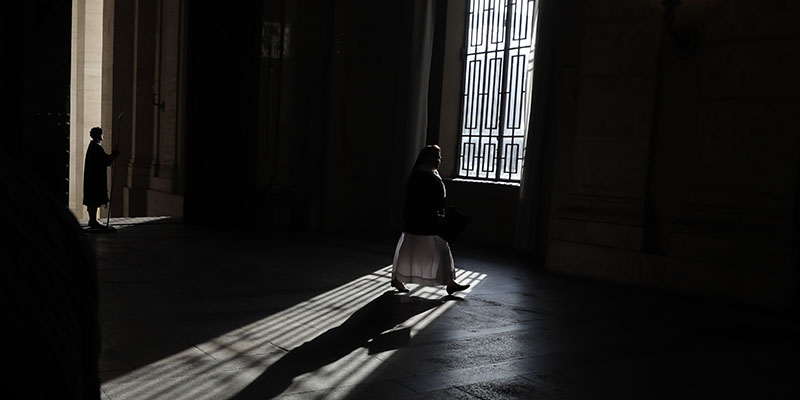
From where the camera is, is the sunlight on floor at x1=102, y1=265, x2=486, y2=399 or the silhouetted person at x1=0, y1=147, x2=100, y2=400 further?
the sunlight on floor at x1=102, y1=265, x2=486, y2=399

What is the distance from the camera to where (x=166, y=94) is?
14.7 m

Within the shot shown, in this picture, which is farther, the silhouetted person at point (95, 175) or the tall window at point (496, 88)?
the tall window at point (496, 88)

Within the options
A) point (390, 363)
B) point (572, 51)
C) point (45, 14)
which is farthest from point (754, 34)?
point (45, 14)

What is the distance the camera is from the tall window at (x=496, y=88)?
11531 millimetres

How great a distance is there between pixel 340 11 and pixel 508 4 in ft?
8.87

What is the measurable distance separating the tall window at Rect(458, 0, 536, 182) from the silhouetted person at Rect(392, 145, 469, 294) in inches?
158

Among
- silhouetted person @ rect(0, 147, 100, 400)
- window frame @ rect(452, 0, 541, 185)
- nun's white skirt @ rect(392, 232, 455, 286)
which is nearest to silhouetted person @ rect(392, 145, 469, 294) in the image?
nun's white skirt @ rect(392, 232, 455, 286)

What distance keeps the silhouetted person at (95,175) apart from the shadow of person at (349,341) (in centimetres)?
577

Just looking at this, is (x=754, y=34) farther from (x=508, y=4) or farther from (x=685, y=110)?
(x=508, y=4)

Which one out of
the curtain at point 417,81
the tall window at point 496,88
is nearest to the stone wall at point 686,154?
the tall window at point 496,88

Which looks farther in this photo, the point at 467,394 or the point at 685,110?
the point at 685,110

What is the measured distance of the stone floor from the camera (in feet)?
14.2

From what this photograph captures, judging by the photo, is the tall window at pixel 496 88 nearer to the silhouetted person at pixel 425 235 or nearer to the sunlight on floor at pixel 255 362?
the silhouetted person at pixel 425 235

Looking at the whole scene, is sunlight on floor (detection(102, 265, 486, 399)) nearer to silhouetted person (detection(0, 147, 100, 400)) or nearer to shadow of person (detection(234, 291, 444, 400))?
shadow of person (detection(234, 291, 444, 400))
